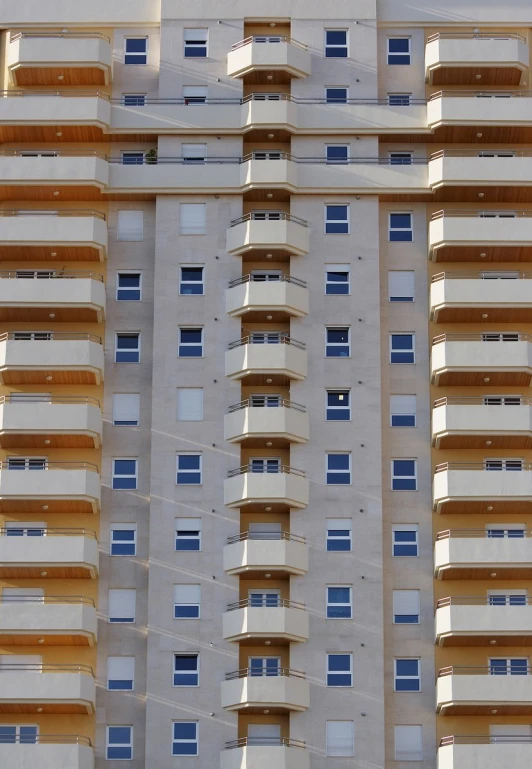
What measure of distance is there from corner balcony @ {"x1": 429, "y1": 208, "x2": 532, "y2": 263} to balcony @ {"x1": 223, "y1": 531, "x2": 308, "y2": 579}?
1592 cm

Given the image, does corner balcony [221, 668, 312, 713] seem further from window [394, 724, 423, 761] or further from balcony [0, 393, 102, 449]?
balcony [0, 393, 102, 449]

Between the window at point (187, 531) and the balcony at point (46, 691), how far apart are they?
742 cm

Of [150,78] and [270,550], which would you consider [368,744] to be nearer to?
[270,550]

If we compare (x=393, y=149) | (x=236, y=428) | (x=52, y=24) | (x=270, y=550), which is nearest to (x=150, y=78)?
(x=52, y=24)

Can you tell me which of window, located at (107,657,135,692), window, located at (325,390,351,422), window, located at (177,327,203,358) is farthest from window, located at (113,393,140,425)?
window, located at (107,657,135,692)

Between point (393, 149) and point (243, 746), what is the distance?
30087mm

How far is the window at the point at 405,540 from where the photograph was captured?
88.2m

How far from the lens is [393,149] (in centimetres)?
Result: 9506

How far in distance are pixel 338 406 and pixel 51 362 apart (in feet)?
44.0

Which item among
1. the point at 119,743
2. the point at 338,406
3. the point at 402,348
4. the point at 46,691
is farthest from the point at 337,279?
the point at 119,743

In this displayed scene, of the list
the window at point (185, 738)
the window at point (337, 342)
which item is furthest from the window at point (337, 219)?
the window at point (185, 738)

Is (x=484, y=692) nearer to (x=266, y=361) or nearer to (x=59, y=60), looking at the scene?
(x=266, y=361)

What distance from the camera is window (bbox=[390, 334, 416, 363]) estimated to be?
300 feet

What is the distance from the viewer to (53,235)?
3622 inches
